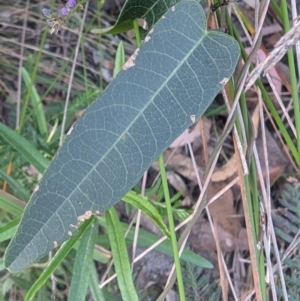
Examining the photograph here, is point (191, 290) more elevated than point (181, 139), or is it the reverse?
point (181, 139)

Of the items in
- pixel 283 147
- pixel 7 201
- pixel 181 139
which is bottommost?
pixel 283 147

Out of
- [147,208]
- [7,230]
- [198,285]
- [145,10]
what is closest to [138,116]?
[145,10]

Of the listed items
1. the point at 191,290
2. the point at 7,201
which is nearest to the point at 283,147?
the point at 191,290

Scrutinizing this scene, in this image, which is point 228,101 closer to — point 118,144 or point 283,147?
point 118,144

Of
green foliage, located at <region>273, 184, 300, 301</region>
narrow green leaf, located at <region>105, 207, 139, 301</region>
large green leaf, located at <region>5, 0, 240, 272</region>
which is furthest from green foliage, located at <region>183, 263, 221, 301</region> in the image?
large green leaf, located at <region>5, 0, 240, 272</region>

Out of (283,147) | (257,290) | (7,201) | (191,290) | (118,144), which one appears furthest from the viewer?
(283,147)

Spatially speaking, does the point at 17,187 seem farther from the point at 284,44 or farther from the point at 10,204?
the point at 284,44

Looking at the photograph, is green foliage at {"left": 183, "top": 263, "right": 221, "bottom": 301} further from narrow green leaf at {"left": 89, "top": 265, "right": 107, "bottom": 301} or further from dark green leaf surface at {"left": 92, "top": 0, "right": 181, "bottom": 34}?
dark green leaf surface at {"left": 92, "top": 0, "right": 181, "bottom": 34}
